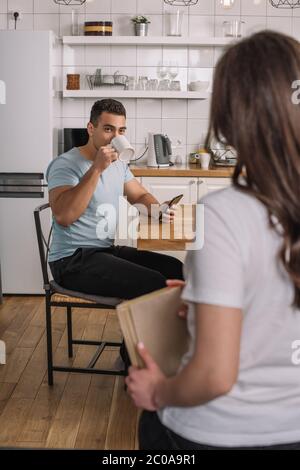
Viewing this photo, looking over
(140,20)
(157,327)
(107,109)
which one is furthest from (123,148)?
(140,20)

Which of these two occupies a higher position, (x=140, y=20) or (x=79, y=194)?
(x=140, y=20)

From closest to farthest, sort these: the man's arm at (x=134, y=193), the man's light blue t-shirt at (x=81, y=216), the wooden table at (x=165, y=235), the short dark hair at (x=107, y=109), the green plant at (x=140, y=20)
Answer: the wooden table at (x=165, y=235), the man's light blue t-shirt at (x=81, y=216), the short dark hair at (x=107, y=109), the man's arm at (x=134, y=193), the green plant at (x=140, y=20)

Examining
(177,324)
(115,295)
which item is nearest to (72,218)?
(115,295)

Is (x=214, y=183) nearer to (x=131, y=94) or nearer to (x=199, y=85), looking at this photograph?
(x=199, y=85)

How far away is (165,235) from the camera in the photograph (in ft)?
8.08

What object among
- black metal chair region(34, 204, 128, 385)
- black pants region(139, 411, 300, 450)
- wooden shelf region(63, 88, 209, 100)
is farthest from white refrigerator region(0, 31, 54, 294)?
black pants region(139, 411, 300, 450)

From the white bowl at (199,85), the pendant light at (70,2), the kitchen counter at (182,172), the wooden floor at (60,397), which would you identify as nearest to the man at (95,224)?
the wooden floor at (60,397)

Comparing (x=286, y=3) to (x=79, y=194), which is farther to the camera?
(x=286, y=3)

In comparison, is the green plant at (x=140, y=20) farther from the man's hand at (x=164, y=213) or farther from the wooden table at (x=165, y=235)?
the wooden table at (x=165, y=235)

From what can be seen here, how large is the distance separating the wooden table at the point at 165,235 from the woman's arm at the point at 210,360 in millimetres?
1281

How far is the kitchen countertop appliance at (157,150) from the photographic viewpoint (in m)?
4.88

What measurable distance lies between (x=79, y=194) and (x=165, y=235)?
1.91 ft

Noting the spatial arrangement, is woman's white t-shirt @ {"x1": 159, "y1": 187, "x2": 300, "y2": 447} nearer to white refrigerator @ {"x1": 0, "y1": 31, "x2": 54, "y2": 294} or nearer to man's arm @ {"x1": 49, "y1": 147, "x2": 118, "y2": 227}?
man's arm @ {"x1": 49, "y1": 147, "x2": 118, "y2": 227}

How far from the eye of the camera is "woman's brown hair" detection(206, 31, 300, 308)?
93 cm
